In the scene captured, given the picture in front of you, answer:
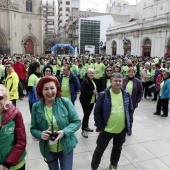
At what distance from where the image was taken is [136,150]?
4.25 meters

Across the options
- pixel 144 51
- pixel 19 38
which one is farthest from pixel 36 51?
pixel 144 51

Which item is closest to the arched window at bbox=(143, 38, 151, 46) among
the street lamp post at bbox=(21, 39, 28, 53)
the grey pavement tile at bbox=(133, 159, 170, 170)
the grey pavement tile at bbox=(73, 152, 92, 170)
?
the street lamp post at bbox=(21, 39, 28, 53)

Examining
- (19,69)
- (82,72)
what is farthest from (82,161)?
(82,72)

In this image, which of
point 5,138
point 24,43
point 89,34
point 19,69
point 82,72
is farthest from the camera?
point 89,34

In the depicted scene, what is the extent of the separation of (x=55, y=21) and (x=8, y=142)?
9330 centimetres

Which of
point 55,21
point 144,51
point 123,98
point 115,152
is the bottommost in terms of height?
point 115,152

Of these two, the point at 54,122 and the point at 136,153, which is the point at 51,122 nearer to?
the point at 54,122

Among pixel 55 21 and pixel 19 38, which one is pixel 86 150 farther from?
pixel 55 21

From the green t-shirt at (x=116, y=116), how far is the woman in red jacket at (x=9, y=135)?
60.6 inches

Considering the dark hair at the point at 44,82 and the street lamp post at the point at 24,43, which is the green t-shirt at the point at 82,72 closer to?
the dark hair at the point at 44,82

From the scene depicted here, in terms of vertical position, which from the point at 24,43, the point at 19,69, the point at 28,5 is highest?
the point at 28,5

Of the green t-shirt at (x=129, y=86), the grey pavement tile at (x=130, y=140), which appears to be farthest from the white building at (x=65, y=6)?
the grey pavement tile at (x=130, y=140)

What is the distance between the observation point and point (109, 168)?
354cm

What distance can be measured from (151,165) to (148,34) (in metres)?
27.8
